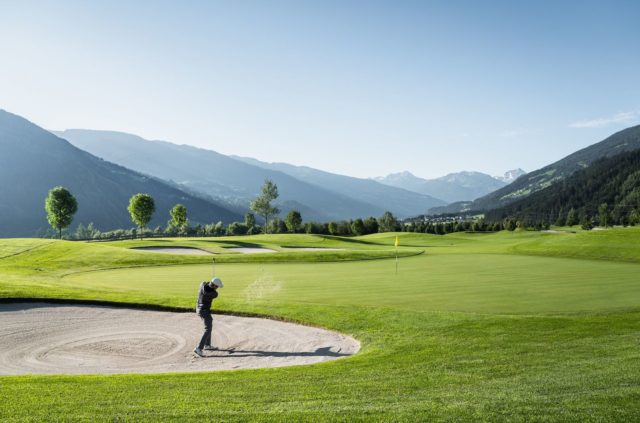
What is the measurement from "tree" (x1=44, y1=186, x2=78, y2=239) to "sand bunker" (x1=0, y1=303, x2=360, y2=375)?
69963 mm

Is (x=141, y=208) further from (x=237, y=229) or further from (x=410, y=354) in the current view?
(x=410, y=354)

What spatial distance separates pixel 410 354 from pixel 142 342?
10707 millimetres

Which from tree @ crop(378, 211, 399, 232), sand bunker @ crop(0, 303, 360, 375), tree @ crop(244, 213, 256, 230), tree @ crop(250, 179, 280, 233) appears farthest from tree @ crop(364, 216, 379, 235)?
sand bunker @ crop(0, 303, 360, 375)

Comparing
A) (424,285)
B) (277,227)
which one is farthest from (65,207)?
(424,285)

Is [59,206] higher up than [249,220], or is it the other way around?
[59,206]

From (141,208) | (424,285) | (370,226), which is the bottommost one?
(424,285)

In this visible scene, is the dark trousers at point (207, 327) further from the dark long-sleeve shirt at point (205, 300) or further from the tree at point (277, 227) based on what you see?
the tree at point (277, 227)

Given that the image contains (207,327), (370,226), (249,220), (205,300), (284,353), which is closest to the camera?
(284,353)

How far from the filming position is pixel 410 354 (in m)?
14.7

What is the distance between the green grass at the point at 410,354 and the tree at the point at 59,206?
5337cm

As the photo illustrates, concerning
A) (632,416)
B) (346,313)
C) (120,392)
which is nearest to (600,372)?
(632,416)

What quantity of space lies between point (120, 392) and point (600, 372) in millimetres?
12137

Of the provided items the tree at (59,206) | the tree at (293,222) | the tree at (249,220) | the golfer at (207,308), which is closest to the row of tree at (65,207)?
the tree at (59,206)

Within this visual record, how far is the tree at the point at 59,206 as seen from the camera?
276ft
